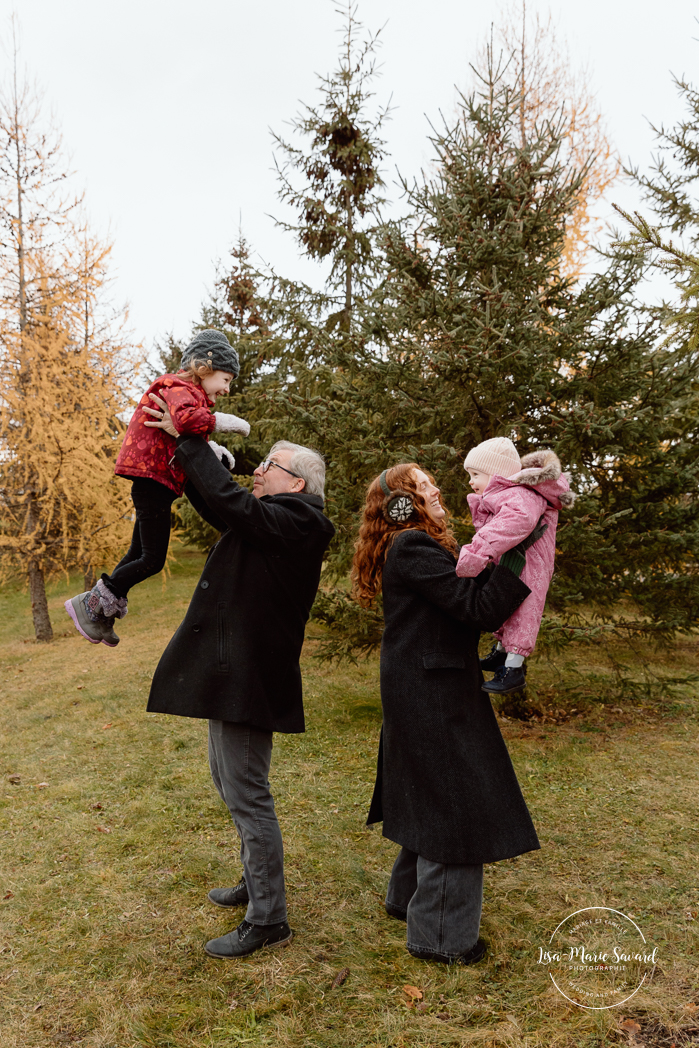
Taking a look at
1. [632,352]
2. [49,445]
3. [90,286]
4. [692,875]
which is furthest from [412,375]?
[90,286]

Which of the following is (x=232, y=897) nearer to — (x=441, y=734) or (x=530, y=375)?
(x=441, y=734)

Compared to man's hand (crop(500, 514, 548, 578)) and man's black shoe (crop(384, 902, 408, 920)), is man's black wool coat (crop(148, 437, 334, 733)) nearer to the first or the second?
man's hand (crop(500, 514, 548, 578))

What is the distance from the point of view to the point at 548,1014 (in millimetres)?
2617

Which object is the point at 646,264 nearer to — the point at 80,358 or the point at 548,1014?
the point at 548,1014

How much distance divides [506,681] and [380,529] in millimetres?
857

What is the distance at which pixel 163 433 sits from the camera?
295cm

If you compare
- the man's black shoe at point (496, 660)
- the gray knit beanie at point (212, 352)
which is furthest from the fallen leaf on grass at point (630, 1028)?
the gray knit beanie at point (212, 352)

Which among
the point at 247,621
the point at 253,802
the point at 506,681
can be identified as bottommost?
the point at 253,802

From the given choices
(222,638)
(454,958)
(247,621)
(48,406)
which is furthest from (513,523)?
(48,406)

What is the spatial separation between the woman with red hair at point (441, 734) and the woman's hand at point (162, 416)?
955mm

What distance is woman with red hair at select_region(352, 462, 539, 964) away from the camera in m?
2.79

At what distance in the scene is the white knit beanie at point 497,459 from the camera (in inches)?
123

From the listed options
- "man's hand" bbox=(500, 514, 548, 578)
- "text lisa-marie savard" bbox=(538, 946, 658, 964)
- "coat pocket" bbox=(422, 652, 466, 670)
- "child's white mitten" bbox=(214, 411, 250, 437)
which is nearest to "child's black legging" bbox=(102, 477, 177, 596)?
"child's white mitten" bbox=(214, 411, 250, 437)

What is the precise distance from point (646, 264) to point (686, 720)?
445 centimetres
